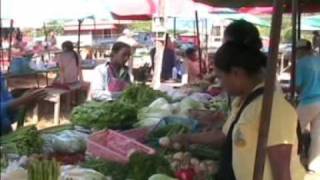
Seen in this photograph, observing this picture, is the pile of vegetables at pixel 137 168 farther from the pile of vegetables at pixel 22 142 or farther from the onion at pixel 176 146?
the pile of vegetables at pixel 22 142

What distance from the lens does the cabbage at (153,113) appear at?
5.03 m

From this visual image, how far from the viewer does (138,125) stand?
5.02 metres

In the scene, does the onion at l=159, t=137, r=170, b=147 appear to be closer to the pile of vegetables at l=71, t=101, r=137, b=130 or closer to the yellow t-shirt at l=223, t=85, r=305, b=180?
the pile of vegetables at l=71, t=101, r=137, b=130

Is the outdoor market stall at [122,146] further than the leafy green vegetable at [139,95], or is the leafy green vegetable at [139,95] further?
the leafy green vegetable at [139,95]

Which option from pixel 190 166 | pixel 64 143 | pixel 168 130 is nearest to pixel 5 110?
pixel 64 143

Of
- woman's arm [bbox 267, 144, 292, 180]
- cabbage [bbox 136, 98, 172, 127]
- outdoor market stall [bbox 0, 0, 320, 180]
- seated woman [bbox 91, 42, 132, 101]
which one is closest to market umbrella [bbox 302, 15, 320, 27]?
seated woman [bbox 91, 42, 132, 101]

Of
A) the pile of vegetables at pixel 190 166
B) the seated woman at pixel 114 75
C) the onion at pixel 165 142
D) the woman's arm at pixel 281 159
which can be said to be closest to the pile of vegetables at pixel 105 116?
the seated woman at pixel 114 75

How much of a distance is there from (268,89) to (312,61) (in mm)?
4375

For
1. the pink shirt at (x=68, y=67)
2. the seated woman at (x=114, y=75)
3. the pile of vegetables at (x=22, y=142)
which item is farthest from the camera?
the pink shirt at (x=68, y=67)

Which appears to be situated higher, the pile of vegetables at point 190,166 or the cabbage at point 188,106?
the cabbage at point 188,106

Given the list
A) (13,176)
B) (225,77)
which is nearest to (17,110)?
(13,176)

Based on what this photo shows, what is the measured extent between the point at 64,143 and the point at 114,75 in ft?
7.53

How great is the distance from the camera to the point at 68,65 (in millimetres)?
10812

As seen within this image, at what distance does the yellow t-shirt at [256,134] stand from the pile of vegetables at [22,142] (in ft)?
6.85
